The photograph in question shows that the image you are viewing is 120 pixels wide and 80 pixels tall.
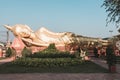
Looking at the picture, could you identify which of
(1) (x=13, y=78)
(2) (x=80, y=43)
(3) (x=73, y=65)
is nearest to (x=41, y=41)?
(2) (x=80, y=43)

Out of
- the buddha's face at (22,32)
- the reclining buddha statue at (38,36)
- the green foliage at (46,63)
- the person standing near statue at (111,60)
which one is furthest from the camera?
the buddha's face at (22,32)

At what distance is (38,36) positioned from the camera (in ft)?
134

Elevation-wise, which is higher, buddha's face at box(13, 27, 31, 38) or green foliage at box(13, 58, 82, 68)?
buddha's face at box(13, 27, 31, 38)

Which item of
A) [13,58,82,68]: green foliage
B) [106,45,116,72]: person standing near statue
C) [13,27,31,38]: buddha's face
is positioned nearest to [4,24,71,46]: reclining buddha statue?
[13,27,31,38]: buddha's face

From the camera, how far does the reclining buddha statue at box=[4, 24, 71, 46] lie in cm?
4003

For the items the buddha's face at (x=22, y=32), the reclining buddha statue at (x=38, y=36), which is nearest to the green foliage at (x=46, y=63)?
the reclining buddha statue at (x=38, y=36)

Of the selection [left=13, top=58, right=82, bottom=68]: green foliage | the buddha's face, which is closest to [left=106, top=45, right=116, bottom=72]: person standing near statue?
[left=13, top=58, right=82, bottom=68]: green foliage

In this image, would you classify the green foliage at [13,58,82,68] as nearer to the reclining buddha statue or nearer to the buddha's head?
the reclining buddha statue

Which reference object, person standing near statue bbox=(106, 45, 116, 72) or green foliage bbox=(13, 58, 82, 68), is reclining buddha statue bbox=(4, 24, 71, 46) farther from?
person standing near statue bbox=(106, 45, 116, 72)

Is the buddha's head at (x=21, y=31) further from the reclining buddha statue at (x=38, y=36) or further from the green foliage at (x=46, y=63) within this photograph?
the green foliage at (x=46, y=63)

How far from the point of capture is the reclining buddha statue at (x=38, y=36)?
131 ft

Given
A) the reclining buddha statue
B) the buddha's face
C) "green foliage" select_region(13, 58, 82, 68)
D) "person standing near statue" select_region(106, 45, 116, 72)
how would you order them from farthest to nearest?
the buddha's face < the reclining buddha statue < "green foliage" select_region(13, 58, 82, 68) < "person standing near statue" select_region(106, 45, 116, 72)

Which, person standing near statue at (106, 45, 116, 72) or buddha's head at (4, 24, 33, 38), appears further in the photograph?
buddha's head at (4, 24, 33, 38)

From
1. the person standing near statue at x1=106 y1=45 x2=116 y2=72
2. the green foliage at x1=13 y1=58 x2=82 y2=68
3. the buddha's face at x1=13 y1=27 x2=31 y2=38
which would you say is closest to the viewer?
the person standing near statue at x1=106 y1=45 x2=116 y2=72
